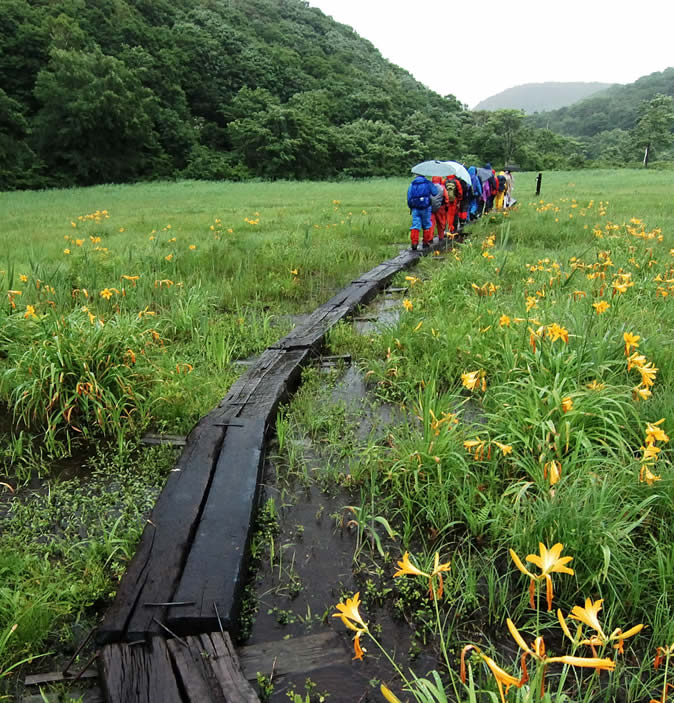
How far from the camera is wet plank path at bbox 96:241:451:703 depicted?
4.34 ft

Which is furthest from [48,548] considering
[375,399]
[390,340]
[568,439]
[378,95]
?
[378,95]

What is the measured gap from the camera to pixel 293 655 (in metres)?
1.45

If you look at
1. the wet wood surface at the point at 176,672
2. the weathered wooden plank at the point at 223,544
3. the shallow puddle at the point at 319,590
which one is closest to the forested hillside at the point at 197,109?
the weathered wooden plank at the point at 223,544

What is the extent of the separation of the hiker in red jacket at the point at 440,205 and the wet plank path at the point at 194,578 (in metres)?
5.53

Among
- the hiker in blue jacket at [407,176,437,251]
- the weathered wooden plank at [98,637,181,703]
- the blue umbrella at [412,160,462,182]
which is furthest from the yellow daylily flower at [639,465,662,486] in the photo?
the blue umbrella at [412,160,462,182]

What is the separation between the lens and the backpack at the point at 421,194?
7.04 meters

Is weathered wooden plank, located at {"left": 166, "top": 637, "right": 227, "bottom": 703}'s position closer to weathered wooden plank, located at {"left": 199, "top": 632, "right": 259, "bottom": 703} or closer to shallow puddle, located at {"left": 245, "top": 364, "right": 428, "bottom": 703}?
weathered wooden plank, located at {"left": 199, "top": 632, "right": 259, "bottom": 703}

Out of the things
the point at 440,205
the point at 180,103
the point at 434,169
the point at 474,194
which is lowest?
the point at 440,205

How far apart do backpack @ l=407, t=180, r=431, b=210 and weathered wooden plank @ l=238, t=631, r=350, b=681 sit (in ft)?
21.3

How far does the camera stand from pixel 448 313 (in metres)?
4.13

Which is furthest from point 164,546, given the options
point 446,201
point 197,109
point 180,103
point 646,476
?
point 197,109

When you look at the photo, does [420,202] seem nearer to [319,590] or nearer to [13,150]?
[319,590]

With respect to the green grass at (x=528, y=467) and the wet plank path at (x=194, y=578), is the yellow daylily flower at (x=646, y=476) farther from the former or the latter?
the wet plank path at (x=194, y=578)

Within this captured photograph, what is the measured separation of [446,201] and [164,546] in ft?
24.0
